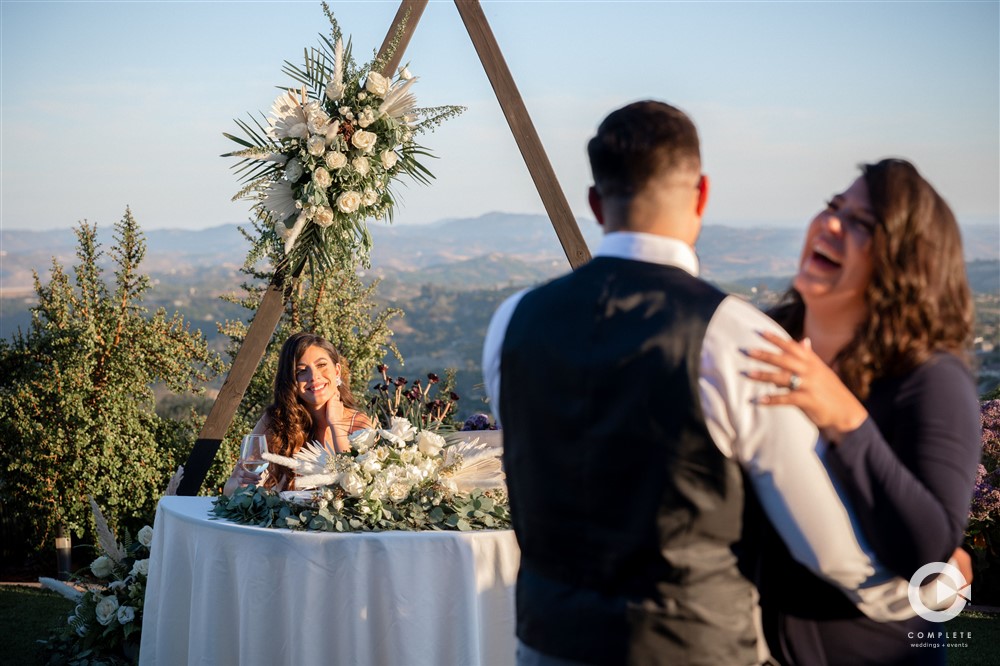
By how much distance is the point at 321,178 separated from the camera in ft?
13.7

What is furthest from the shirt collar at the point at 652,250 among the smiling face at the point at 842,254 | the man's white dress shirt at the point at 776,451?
the smiling face at the point at 842,254

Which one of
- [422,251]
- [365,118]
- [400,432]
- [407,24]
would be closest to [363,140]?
[365,118]

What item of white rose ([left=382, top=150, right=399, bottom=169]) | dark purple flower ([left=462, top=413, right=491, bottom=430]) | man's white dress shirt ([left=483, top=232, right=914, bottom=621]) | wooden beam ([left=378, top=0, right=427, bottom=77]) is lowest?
dark purple flower ([left=462, top=413, right=491, bottom=430])

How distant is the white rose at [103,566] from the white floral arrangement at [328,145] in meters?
1.96

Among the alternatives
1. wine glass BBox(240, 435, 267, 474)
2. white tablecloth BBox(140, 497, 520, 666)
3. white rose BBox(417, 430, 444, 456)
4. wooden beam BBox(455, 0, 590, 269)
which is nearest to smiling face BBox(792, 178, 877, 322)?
white tablecloth BBox(140, 497, 520, 666)

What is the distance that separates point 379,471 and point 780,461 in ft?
6.65

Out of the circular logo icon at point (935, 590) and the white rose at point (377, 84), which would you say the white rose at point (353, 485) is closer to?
the white rose at point (377, 84)

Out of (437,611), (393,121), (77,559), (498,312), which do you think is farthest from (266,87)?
(77,559)

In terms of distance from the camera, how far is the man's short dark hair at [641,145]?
5.09 feet

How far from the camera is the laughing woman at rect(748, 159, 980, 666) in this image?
146 centimetres

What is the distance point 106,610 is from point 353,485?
2.48m

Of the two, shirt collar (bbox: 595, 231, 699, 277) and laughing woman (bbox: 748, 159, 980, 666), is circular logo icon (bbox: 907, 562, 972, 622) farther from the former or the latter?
shirt collar (bbox: 595, 231, 699, 277)

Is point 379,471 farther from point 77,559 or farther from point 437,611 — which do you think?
point 77,559

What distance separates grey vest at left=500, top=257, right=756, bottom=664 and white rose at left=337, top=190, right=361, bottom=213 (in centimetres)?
275
